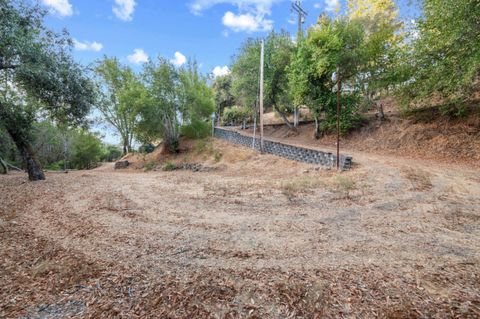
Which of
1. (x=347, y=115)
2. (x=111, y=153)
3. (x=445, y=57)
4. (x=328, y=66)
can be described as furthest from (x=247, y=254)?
(x=111, y=153)

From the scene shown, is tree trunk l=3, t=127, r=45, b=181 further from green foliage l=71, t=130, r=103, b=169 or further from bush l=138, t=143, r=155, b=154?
green foliage l=71, t=130, r=103, b=169

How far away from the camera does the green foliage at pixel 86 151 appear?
77.9ft

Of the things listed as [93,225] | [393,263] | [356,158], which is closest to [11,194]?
[93,225]

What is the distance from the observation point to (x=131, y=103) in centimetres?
1405

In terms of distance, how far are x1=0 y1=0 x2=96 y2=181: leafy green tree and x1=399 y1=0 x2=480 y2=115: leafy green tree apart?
11.9m

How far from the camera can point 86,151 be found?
25.2m

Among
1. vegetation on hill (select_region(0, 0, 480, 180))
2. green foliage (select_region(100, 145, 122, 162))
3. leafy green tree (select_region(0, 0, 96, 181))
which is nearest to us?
leafy green tree (select_region(0, 0, 96, 181))

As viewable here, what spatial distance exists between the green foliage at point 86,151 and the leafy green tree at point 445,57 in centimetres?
2819

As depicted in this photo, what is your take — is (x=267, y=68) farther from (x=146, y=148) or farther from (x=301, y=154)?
(x=146, y=148)

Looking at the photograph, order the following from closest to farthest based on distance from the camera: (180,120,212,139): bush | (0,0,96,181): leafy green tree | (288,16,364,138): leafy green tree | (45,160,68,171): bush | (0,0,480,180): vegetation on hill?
1. (0,0,96,181): leafy green tree
2. (0,0,480,180): vegetation on hill
3. (288,16,364,138): leafy green tree
4. (180,120,212,139): bush
5. (45,160,68,171): bush

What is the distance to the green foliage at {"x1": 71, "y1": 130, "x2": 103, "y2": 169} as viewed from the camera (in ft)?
77.9

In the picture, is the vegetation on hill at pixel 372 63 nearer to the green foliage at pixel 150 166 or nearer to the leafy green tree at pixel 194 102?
the leafy green tree at pixel 194 102

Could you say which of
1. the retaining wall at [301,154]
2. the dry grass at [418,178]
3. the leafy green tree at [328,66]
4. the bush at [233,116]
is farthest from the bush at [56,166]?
the dry grass at [418,178]

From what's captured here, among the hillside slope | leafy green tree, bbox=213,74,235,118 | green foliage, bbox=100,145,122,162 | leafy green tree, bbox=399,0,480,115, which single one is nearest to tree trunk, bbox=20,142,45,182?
the hillside slope
